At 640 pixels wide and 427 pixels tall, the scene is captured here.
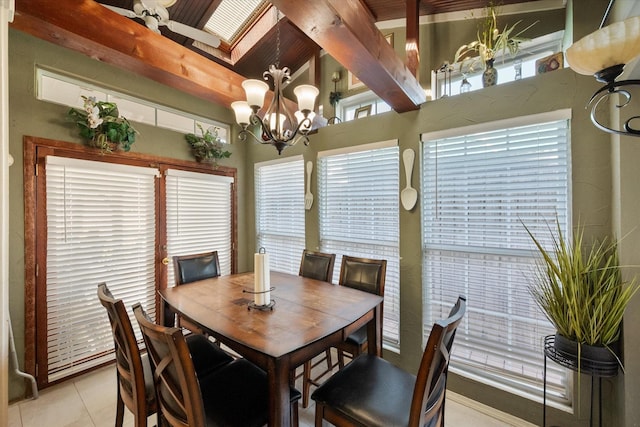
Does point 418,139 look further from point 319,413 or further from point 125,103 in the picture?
point 125,103

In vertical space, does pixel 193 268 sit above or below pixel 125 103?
below

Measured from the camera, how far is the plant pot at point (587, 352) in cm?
145

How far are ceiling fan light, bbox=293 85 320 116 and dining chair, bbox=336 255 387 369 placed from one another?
1.38 meters

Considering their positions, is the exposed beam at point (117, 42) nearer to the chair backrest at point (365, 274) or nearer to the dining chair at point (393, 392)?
the chair backrest at point (365, 274)

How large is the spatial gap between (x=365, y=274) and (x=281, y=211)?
5.44ft

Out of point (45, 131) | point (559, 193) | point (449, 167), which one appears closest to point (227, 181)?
point (45, 131)

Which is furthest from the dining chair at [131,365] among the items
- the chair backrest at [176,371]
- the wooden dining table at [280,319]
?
the wooden dining table at [280,319]

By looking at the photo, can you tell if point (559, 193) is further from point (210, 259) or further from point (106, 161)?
point (106, 161)

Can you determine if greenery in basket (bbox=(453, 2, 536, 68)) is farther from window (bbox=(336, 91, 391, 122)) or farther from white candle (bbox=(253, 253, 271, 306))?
white candle (bbox=(253, 253, 271, 306))

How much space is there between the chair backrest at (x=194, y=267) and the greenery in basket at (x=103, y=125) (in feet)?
4.15

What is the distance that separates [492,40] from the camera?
2.19 meters

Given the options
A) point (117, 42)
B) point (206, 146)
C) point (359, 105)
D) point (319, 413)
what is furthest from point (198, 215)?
point (319, 413)

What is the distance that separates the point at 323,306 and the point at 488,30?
2.60 meters

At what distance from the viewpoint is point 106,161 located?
105 inches
